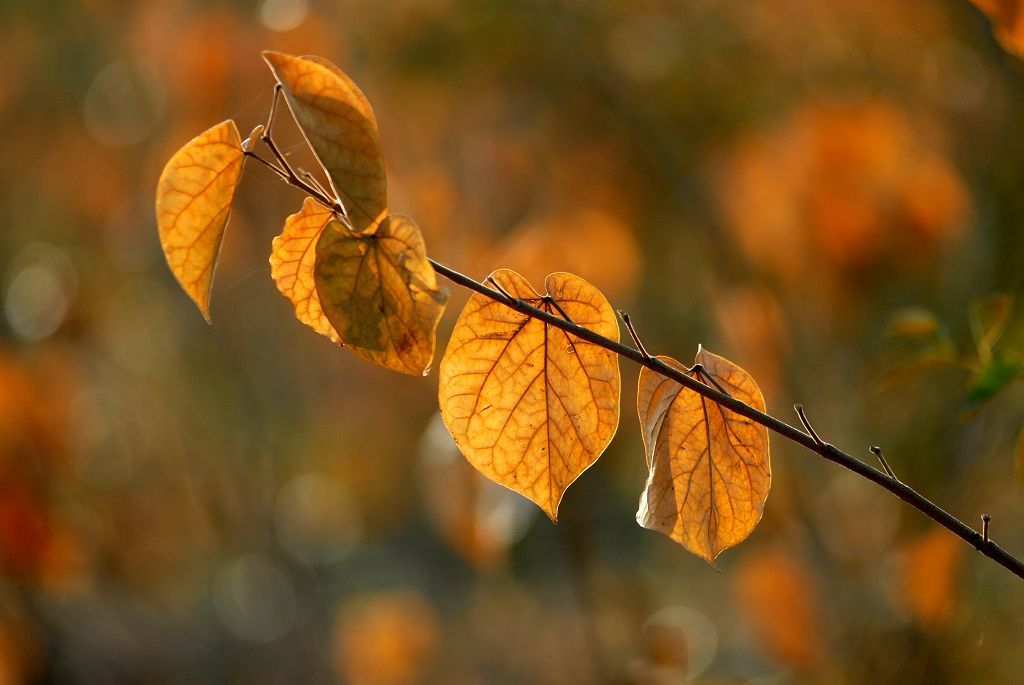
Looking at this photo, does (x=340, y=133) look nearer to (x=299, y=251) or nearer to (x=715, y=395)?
(x=299, y=251)

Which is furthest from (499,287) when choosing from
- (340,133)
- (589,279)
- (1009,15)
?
(589,279)

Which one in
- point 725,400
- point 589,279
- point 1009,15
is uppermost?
point 589,279

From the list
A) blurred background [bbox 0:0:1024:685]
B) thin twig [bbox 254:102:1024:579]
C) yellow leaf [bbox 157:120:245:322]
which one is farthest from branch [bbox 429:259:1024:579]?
blurred background [bbox 0:0:1024:685]

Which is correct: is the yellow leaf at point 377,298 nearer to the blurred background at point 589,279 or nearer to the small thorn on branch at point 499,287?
the small thorn on branch at point 499,287

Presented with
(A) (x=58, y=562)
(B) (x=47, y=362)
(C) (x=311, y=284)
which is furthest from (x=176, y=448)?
(C) (x=311, y=284)

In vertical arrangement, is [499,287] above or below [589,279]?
below

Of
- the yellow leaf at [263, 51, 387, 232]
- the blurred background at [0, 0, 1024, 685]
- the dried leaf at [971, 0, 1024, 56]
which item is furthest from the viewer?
the blurred background at [0, 0, 1024, 685]

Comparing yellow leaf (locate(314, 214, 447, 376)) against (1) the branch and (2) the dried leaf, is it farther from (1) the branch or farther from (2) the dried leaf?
(2) the dried leaf
